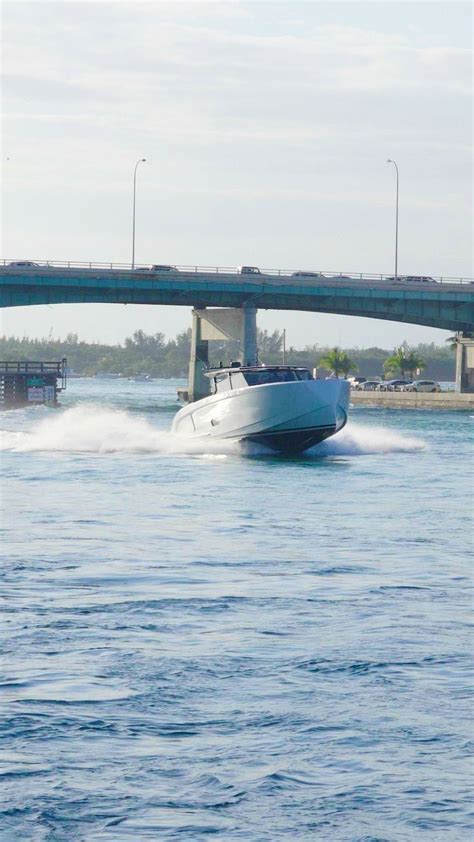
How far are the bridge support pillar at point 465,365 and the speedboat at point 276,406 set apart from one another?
→ 253ft

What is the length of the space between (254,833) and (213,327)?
108 meters

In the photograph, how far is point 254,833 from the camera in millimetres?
10477

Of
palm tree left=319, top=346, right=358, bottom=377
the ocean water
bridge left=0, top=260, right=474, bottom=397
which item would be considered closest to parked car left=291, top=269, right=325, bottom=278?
bridge left=0, top=260, right=474, bottom=397

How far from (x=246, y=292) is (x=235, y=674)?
95477 mm

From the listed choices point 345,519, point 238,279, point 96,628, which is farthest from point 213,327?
point 96,628

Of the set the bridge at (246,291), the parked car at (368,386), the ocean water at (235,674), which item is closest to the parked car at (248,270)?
the bridge at (246,291)

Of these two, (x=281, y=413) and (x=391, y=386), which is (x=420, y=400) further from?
(x=281, y=413)

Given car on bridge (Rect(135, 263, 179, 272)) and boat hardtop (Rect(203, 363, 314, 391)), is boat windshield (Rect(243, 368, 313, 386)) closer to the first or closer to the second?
boat hardtop (Rect(203, 363, 314, 391))

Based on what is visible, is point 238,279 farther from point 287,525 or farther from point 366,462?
point 287,525

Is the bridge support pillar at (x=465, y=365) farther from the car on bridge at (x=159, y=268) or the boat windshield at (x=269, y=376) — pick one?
the boat windshield at (x=269, y=376)

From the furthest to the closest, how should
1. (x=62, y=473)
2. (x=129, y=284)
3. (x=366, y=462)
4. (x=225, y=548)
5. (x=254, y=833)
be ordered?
1. (x=129, y=284)
2. (x=366, y=462)
3. (x=62, y=473)
4. (x=225, y=548)
5. (x=254, y=833)

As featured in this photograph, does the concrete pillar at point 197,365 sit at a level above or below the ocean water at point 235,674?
above

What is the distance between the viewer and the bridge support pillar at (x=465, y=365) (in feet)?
400

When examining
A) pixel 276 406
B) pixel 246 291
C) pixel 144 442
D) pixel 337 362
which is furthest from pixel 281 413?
pixel 337 362
